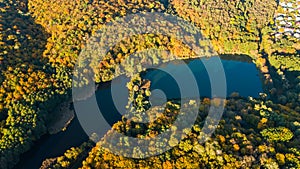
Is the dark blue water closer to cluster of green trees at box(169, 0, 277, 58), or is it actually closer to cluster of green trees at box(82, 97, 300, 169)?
cluster of green trees at box(169, 0, 277, 58)

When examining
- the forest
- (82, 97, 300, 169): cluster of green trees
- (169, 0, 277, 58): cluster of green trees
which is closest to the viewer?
(82, 97, 300, 169): cluster of green trees

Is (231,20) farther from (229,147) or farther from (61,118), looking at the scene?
(61,118)

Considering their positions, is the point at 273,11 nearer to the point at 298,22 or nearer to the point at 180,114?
the point at 298,22

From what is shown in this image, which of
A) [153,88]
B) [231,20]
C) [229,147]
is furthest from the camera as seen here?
[231,20]

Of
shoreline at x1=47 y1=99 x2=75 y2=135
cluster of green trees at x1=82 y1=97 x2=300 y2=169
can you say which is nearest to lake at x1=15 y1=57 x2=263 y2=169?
shoreline at x1=47 y1=99 x2=75 y2=135

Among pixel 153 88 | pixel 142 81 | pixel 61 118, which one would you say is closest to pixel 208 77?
pixel 153 88

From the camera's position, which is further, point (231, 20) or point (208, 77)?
point (231, 20)

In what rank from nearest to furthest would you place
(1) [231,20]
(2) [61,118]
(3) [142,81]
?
(2) [61,118] → (3) [142,81] → (1) [231,20]
